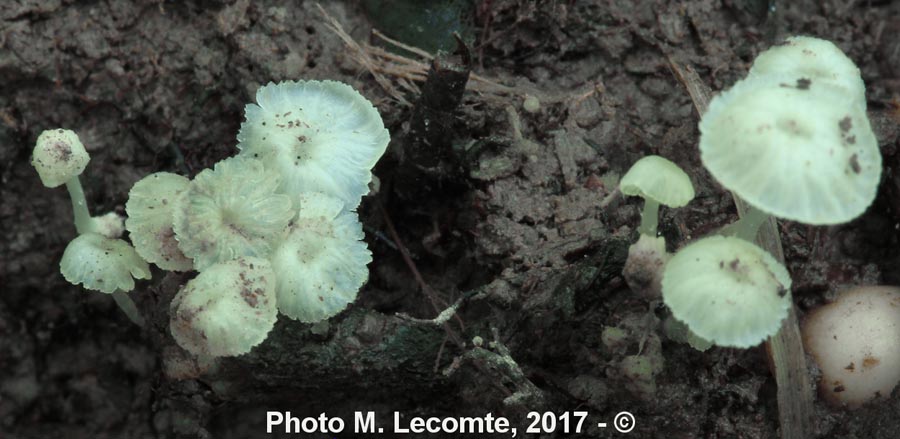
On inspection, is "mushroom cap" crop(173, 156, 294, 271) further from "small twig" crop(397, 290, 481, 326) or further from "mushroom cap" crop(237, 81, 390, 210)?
"small twig" crop(397, 290, 481, 326)

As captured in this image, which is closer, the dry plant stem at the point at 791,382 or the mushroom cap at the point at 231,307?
the mushroom cap at the point at 231,307

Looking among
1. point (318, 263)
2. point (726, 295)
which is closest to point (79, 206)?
point (318, 263)

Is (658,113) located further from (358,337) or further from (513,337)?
(358,337)

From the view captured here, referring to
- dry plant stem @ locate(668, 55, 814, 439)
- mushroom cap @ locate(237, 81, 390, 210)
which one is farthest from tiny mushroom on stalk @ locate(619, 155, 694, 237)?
mushroom cap @ locate(237, 81, 390, 210)

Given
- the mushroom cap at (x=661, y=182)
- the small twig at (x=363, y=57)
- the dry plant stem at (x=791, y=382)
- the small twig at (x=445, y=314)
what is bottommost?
the dry plant stem at (x=791, y=382)

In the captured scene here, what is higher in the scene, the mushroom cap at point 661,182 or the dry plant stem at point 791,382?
the mushroom cap at point 661,182

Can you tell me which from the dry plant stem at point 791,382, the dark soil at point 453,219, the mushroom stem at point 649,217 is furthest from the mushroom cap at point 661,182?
the dry plant stem at point 791,382

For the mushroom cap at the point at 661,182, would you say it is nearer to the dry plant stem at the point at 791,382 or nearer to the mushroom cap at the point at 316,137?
the dry plant stem at the point at 791,382
